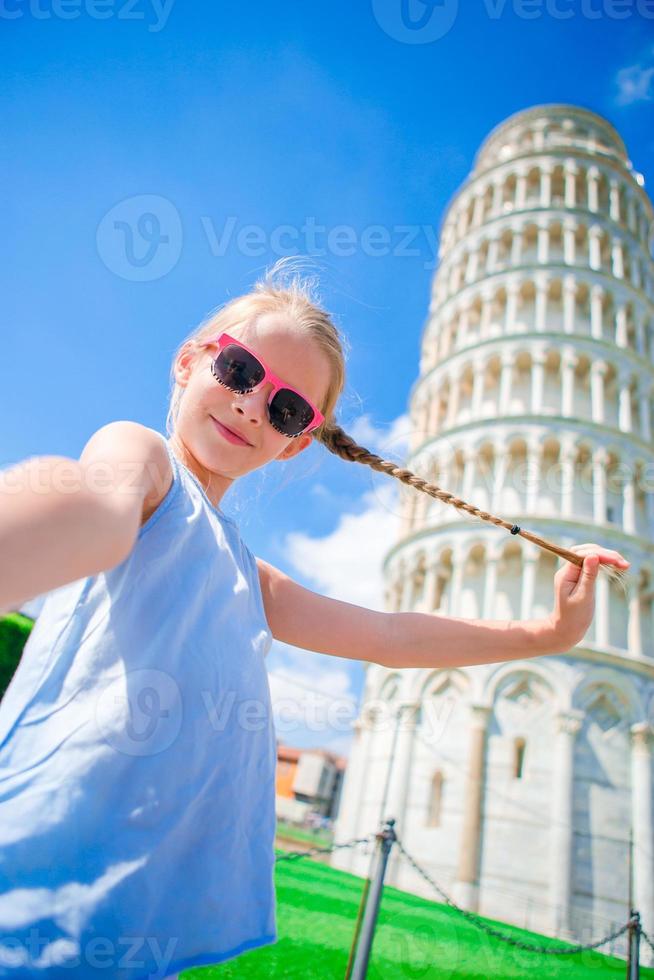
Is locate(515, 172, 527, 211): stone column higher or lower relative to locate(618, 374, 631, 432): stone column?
higher

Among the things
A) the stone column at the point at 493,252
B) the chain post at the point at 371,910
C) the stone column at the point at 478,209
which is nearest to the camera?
the chain post at the point at 371,910

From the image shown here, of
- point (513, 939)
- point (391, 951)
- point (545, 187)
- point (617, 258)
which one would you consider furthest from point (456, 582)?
point (545, 187)

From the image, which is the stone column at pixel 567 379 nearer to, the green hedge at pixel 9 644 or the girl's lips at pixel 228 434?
the green hedge at pixel 9 644

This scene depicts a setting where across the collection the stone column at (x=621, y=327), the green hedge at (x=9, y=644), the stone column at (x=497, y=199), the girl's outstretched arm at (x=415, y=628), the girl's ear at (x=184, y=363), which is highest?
the stone column at (x=497, y=199)

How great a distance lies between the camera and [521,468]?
808 inches

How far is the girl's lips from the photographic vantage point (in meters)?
1.21

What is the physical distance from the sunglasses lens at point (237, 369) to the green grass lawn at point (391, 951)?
429 centimetres

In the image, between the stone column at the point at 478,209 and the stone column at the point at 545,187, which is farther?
the stone column at the point at 478,209

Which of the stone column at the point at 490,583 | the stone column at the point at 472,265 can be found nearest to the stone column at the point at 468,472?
the stone column at the point at 490,583

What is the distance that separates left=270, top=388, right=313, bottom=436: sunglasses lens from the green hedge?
8900 millimetres

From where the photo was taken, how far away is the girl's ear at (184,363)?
1396mm

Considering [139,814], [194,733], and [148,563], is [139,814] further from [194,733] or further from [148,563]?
[148,563]

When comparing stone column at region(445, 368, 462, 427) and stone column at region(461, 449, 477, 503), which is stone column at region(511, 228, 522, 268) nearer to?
stone column at region(445, 368, 462, 427)

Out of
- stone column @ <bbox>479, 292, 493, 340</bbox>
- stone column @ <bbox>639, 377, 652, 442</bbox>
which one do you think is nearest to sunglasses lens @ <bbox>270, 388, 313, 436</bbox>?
stone column @ <bbox>639, 377, 652, 442</bbox>
